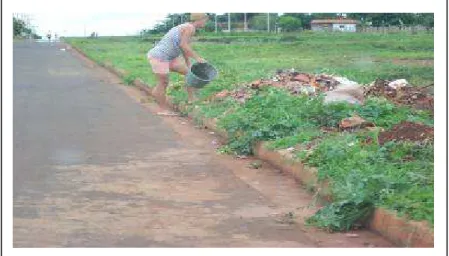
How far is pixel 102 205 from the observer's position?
17.6 ft

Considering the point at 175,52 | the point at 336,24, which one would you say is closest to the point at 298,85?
the point at 175,52

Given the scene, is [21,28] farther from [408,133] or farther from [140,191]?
[408,133]

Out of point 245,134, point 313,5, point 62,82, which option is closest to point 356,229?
point 313,5

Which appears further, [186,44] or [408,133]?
[186,44]

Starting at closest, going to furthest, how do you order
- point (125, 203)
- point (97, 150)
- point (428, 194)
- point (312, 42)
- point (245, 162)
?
point (428, 194)
point (125, 203)
point (245, 162)
point (97, 150)
point (312, 42)

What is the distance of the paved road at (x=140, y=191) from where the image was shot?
463cm

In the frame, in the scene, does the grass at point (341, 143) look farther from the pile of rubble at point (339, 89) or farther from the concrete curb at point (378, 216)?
the pile of rubble at point (339, 89)

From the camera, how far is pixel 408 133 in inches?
258

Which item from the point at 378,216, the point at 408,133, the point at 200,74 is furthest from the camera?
the point at 200,74

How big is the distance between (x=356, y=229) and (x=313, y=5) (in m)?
1.40

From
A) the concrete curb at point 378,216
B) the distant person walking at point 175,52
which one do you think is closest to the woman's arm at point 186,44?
the distant person walking at point 175,52

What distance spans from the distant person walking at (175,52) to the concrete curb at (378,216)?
229 centimetres

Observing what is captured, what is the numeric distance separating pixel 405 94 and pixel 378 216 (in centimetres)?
499

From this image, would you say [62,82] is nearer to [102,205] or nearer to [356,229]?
[102,205]
